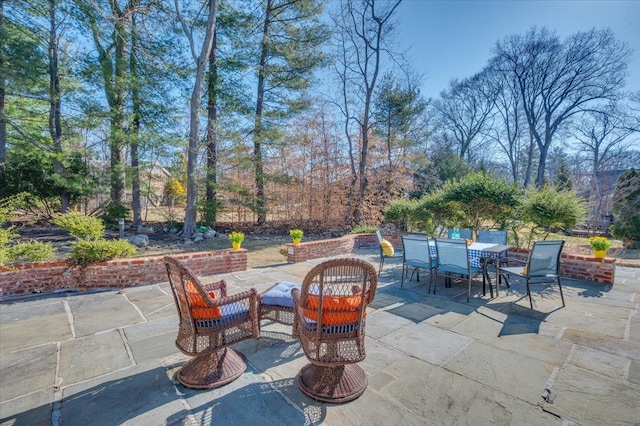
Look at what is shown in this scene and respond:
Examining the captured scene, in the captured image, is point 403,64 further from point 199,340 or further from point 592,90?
point 199,340

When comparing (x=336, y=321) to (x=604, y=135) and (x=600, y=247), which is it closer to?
(x=600, y=247)

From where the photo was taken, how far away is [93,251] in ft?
13.3

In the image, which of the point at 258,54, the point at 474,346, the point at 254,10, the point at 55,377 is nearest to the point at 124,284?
the point at 55,377

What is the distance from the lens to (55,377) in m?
2.03

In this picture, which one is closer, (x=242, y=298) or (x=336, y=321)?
(x=336, y=321)

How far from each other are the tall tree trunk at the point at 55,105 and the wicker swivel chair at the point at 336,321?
10.4 m

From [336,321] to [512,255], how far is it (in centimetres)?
554

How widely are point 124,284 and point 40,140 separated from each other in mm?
8587

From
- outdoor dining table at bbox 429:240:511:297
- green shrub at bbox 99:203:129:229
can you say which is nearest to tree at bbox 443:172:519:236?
outdoor dining table at bbox 429:240:511:297

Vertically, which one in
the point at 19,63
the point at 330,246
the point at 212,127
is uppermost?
the point at 19,63

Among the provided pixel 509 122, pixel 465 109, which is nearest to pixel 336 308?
pixel 465 109

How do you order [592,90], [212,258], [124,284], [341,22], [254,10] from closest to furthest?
[124,284] < [212,258] < [254,10] < [341,22] < [592,90]

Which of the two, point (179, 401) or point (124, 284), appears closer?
point (179, 401)

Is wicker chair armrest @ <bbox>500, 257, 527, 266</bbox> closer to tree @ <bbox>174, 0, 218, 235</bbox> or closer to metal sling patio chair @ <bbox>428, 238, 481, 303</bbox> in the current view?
metal sling patio chair @ <bbox>428, 238, 481, 303</bbox>
